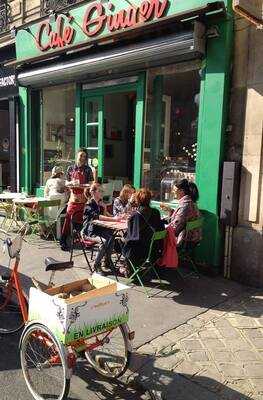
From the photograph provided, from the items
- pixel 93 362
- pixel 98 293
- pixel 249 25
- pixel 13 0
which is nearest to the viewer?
pixel 98 293

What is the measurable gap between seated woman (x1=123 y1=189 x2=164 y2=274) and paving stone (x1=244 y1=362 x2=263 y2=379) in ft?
6.63

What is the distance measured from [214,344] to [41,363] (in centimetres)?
171

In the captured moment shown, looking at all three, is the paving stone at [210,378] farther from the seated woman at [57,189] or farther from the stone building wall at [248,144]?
the seated woman at [57,189]

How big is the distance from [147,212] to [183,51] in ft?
8.41

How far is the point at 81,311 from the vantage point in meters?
2.90

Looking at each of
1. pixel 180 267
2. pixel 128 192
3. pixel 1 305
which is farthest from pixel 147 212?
pixel 1 305

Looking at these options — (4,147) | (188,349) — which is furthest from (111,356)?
(4,147)

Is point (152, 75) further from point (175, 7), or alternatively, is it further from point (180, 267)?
point (180, 267)

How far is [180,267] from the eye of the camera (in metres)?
6.43

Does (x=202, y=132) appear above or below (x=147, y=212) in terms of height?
above

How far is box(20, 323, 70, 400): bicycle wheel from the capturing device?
10.0 feet

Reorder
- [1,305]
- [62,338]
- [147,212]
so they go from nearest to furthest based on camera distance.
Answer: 1. [62,338]
2. [1,305]
3. [147,212]

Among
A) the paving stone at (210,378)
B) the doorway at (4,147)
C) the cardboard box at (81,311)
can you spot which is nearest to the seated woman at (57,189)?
the doorway at (4,147)

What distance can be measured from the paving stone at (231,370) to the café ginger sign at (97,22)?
201 inches
